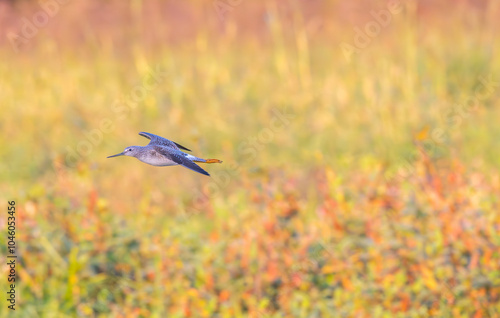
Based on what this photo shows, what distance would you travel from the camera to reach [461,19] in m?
8.52

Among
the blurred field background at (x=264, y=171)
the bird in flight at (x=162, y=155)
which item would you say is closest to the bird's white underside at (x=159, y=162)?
the bird in flight at (x=162, y=155)

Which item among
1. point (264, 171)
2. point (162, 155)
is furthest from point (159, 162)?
point (264, 171)

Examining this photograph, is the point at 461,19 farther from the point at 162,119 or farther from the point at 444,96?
the point at 162,119

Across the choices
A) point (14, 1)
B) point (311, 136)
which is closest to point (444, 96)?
point (311, 136)

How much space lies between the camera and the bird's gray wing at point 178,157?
1.14 meters

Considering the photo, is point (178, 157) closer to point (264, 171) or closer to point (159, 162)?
point (159, 162)

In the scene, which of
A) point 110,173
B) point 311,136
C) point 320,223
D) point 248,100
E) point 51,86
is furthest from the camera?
point 51,86

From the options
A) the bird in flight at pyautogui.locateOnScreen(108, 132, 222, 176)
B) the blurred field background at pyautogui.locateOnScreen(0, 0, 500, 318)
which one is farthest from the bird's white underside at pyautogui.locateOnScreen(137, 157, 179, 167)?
the blurred field background at pyautogui.locateOnScreen(0, 0, 500, 318)

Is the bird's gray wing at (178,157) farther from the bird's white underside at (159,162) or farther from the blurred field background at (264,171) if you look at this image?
the blurred field background at (264,171)

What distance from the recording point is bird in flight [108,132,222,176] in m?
1.13

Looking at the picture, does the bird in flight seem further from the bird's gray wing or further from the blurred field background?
the blurred field background

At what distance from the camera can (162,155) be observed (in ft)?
3.78

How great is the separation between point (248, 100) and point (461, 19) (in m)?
2.95

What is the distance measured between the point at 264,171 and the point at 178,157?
2.87 meters
